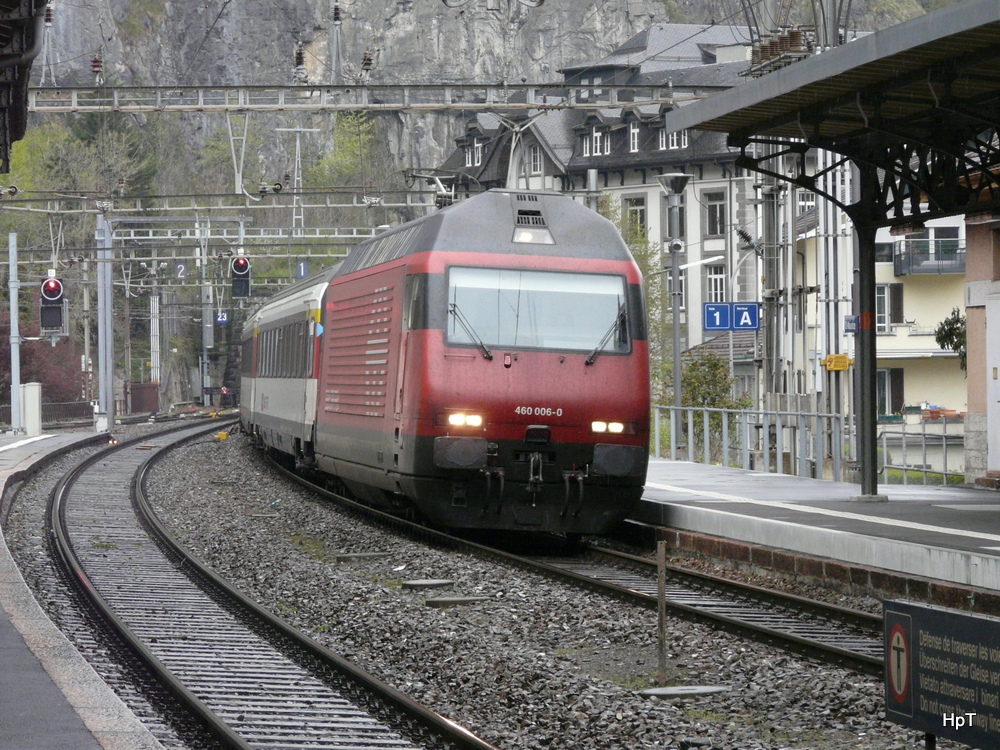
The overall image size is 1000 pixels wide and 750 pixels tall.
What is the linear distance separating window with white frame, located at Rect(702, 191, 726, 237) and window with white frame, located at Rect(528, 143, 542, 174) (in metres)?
9.46

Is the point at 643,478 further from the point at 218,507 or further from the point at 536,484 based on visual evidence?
the point at 218,507

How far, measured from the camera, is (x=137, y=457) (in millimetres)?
32719

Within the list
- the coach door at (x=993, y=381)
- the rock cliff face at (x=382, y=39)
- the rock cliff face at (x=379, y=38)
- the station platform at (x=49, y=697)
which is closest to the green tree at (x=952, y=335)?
the coach door at (x=993, y=381)

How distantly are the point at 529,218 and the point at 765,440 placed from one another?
8.39m

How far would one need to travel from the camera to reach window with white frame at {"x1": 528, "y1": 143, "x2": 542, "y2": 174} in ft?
232

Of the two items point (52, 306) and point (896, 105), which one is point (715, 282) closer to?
point (52, 306)

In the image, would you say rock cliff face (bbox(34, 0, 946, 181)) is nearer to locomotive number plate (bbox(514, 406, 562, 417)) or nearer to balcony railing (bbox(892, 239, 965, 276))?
balcony railing (bbox(892, 239, 965, 276))

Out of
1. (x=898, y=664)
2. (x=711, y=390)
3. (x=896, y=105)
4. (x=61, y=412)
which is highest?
(x=896, y=105)

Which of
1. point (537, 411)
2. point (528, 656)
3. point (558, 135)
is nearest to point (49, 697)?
point (528, 656)

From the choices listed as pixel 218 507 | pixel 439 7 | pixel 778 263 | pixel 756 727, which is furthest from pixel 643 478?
pixel 439 7

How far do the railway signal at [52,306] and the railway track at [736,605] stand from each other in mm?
26089

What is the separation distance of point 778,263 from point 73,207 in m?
48.1

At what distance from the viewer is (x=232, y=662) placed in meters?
9.57

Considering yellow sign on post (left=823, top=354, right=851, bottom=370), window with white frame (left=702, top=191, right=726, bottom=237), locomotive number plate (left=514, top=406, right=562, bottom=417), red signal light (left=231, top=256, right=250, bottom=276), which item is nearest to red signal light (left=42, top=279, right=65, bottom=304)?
red signal light (left=231, top=256, right=250, bottom=276)
